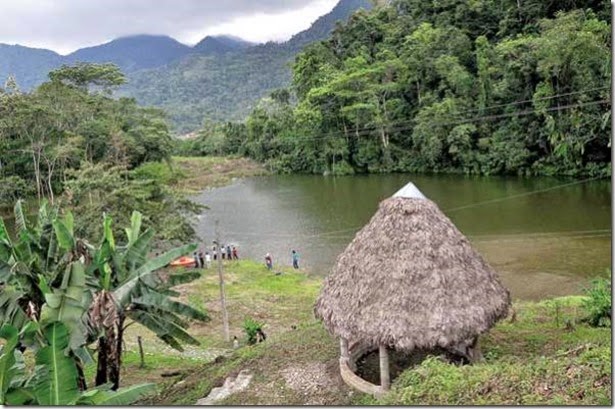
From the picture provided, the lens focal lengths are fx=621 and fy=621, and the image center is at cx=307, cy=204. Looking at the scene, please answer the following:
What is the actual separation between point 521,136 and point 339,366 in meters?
29.2

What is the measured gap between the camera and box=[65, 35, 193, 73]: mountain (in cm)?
8688

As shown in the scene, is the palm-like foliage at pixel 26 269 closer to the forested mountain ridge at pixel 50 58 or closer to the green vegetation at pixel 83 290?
the green vegetation at pixel 83 290

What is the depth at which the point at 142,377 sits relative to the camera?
10.1 meters

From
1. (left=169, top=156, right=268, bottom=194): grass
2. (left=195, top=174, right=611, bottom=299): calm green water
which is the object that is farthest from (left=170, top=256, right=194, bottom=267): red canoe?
(left=169, top=156, right=268, bottom=194): grass

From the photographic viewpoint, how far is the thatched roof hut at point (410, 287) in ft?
A: 23.8

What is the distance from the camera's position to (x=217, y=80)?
10575cm

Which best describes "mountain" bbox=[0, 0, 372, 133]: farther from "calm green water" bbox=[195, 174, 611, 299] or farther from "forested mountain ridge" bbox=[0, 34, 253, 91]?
"calm green water" bbox=[195, 174, 611, 299]

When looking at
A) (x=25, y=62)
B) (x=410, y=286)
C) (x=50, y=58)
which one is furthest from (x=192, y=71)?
(x=410, y=286)

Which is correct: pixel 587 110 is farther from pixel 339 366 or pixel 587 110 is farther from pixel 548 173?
pixel 339 366

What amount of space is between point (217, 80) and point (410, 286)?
102 metres

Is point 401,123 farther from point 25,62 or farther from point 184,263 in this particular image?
point 25,62

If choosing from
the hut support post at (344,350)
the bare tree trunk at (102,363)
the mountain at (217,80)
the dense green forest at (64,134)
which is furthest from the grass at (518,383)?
the mountain at (217,80)

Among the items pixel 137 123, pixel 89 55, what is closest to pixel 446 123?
pixel 137 123

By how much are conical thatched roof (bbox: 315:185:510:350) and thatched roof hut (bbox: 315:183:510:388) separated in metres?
→ 0.01
